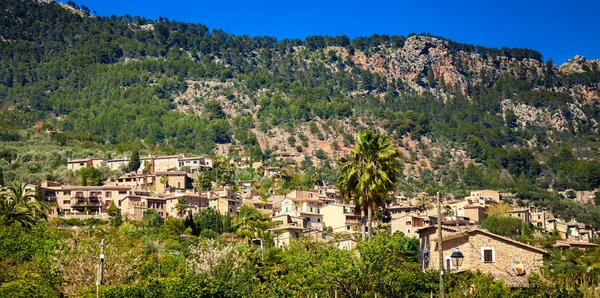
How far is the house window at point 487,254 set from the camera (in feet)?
203

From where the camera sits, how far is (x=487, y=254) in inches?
2441

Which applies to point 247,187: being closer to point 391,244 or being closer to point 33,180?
point 33,180

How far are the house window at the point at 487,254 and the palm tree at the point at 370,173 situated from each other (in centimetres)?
820

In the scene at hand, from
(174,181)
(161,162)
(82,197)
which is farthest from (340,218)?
(161,162)

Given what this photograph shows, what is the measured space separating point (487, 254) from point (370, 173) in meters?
10.5

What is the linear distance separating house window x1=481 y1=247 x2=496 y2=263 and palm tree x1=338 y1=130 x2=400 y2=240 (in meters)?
8.20

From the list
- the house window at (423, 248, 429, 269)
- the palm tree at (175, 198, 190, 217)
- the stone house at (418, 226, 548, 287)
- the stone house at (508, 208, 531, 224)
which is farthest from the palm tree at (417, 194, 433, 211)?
the stone house at (418, 226, 548, 287)

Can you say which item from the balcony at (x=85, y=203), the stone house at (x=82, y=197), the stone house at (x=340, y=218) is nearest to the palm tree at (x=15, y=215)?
the stone house at (x=340, y=218)

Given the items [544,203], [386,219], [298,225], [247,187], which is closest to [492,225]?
[386,219]

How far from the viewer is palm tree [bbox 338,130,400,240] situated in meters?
59.0

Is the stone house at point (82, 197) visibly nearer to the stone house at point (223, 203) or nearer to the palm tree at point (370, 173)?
the stone house at point (223, 203)

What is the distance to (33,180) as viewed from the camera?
151125 millimetres

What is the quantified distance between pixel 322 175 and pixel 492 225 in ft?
237

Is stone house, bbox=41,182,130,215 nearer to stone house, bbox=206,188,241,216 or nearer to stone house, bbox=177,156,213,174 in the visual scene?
stone house, bbox=206,188,241,216
